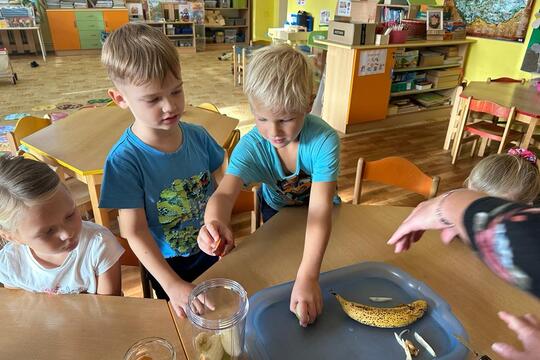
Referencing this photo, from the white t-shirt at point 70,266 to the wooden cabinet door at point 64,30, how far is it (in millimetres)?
7714

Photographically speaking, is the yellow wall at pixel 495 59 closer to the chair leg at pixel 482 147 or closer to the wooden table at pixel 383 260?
the chair leg at pixel 482 147

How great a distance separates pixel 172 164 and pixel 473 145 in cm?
342

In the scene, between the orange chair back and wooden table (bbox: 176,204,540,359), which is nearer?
wooden table (bbox: 176,204,540,359)

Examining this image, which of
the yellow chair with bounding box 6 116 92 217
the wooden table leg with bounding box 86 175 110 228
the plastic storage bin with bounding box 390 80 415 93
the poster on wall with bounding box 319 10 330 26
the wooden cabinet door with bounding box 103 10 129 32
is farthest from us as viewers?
the wooden cabinet door with bounding box 103 10 129 32

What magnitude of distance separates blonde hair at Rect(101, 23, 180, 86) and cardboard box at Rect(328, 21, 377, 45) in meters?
3.14

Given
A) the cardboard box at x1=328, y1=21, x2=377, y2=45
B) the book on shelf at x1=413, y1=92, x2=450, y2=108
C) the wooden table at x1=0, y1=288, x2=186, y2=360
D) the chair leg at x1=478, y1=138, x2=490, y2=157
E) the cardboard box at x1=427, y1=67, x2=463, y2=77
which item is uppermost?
the cardboard box at x1=328, y1=21, x2=377, y2=45

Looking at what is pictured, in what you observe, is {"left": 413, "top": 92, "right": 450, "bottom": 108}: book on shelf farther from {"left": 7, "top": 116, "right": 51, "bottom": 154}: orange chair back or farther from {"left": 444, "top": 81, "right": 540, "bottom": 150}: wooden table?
{"left": 7, "top": 116, "right": 51, "bottom": 154}: orange chair back

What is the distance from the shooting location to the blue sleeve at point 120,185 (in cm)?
105

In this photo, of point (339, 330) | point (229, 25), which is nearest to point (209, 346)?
point (339, 330)

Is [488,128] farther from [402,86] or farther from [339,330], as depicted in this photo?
[339,330]

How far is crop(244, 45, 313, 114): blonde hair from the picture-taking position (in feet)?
3.19

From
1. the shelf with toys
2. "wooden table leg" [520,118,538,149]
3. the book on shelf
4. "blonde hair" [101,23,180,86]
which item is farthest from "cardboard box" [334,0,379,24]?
"blonde hair" [101,23,180,86]

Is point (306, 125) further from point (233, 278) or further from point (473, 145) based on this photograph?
point (473, 145)

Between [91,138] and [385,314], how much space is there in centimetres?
182
